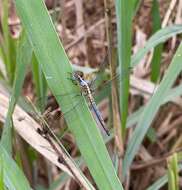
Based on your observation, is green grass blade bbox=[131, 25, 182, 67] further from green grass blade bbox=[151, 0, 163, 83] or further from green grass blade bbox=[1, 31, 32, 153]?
green grass blade bbox=[1, 31, 32, 153]

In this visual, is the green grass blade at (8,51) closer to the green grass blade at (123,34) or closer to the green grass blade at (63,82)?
the green grass blade at (123,34)

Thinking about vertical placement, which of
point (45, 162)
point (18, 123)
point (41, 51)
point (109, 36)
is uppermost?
point (41, 51)

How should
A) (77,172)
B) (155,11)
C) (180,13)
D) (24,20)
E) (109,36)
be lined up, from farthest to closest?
(180,13), (155,11), (109,36), (77,172), (24,20)

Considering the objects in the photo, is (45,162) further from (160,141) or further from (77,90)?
(77,90)

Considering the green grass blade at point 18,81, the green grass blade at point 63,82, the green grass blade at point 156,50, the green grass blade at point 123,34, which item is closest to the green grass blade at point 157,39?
the green grass blade at point 123,34

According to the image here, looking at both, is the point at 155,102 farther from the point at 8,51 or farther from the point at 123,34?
the point at 8,51

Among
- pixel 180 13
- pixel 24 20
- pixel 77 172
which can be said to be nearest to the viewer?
pixel 24 20

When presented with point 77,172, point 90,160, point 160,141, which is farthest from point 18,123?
point 160,141
